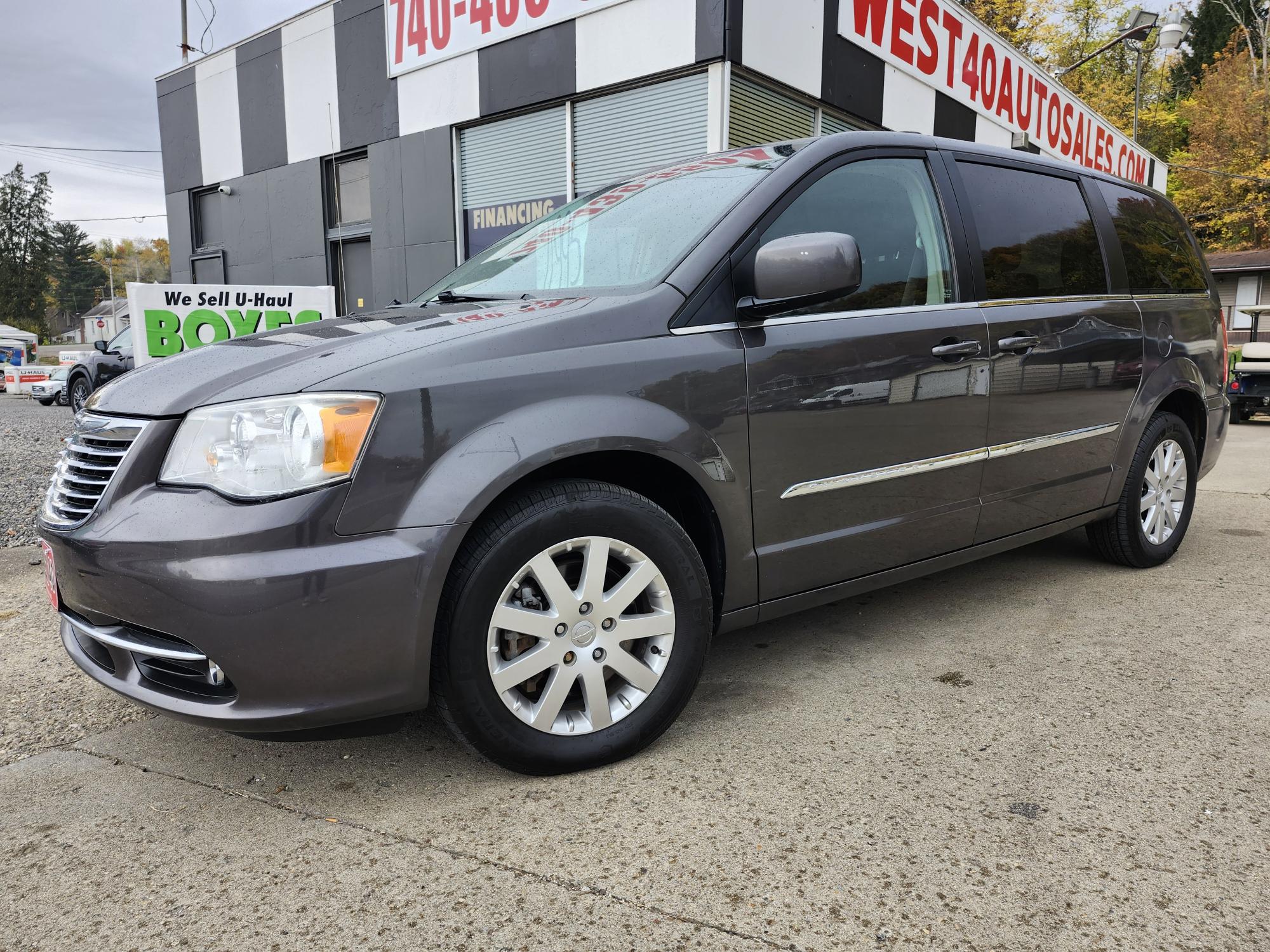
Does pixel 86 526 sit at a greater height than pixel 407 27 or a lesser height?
lesser

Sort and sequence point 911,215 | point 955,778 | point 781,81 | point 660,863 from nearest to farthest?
point 660,863, point 955,778, point 911,215, point 781,81

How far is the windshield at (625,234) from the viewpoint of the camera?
2594mm

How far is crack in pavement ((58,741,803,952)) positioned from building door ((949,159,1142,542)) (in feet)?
6.54

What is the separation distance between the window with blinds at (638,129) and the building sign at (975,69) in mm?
2066

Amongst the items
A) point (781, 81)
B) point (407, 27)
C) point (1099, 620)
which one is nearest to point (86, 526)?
point (1099, 620)

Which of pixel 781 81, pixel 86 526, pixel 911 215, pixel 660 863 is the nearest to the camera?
pixel 660 863

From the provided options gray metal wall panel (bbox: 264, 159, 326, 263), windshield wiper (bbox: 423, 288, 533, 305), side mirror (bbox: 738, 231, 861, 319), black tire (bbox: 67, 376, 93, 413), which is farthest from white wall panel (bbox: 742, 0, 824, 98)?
black tire (bbox: 67, 376, 93, 413)

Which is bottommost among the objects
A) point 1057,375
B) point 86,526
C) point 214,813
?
point 214,813

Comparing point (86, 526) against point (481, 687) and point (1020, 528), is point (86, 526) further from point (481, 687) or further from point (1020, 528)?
point (1020, 528)

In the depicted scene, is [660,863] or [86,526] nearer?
[660,863]

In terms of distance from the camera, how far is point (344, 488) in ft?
6.21

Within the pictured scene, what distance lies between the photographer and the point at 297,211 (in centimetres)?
1218

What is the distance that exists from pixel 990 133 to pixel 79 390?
1518cm

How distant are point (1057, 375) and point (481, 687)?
2.48 m
